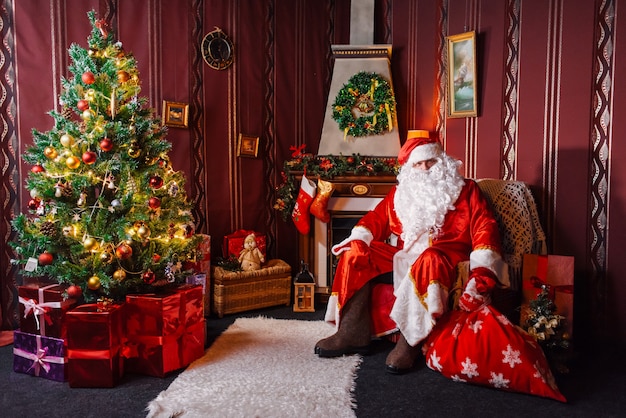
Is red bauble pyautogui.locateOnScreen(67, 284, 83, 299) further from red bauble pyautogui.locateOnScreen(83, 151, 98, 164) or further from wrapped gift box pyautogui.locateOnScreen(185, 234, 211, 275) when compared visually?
wrapped gift box pyautogui.locateOnScreen(185, 234, 211, 275)

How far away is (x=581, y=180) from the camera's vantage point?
348cm

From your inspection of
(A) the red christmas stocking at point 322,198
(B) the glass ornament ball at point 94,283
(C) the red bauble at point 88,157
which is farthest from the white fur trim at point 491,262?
(C) the red bauble at point 88,157

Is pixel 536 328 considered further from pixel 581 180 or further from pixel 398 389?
pixel 581 180

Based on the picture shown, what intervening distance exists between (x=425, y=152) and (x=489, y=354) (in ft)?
4.45

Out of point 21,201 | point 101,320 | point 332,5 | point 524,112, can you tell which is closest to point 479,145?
point 524,112

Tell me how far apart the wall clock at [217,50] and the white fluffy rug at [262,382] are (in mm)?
2389

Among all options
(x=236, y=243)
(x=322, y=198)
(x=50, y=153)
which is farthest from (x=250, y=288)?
(x=50, y=153)

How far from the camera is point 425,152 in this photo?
10.7 ft

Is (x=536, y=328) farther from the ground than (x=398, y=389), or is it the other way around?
(x=536, y=328)

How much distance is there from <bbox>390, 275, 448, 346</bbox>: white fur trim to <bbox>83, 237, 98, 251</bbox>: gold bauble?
1.78 m

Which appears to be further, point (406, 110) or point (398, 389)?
point (406, 110)

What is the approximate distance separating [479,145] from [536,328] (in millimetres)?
1757

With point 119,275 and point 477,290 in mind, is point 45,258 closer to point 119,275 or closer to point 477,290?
point 119,275

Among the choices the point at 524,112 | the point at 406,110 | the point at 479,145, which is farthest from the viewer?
the point at 406,110
